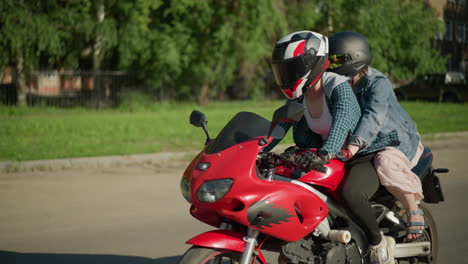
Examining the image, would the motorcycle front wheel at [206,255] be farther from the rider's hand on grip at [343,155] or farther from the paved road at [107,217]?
the paved road at [107,217]

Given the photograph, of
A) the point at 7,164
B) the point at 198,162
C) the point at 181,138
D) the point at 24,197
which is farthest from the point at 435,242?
the point at 181,138

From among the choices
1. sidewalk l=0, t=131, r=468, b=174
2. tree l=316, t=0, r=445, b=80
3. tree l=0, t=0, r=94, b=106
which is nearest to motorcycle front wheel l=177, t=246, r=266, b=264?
sidewalk l=0, t=131, r=468, b=174

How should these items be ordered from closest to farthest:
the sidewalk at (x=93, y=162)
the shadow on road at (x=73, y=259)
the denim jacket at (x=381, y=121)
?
the denim jacket at (x=381, y=121) < the shadow on road at (x=73, y=259) < the sidewalk at (x=93, y=162)

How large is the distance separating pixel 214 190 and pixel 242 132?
1.22 ft

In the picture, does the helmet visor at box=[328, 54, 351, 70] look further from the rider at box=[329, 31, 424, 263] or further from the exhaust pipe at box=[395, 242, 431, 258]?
the exhaust pipe at box=[395, 242, 431, 258]

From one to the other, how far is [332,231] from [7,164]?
21.7ft

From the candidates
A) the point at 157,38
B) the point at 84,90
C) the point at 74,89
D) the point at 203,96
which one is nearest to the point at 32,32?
the point at 74,89

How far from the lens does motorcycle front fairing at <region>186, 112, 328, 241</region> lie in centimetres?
295

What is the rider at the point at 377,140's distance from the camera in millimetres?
3467

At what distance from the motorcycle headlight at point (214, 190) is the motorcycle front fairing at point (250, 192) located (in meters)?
0.02

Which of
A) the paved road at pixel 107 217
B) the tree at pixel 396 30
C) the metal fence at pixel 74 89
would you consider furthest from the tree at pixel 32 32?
the paved road at pixel 107 217

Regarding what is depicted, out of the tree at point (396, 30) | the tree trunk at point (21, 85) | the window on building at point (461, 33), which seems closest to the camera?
the tree trunk at point (21, 85)

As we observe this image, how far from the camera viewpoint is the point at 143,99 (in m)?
23.6

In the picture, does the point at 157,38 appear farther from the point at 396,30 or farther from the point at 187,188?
the point at 187,188
